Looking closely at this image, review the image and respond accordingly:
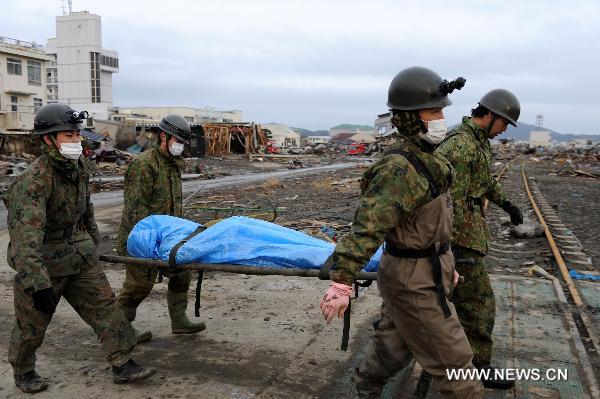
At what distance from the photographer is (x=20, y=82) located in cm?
4303

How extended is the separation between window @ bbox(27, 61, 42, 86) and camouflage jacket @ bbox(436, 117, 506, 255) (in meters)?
47.5

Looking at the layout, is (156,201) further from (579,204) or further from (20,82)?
(20,82)

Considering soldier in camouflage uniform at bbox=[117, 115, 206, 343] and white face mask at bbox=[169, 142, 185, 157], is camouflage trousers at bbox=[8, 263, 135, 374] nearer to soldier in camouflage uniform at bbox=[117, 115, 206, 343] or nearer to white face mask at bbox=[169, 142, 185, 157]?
soldier in camouflage uniform at bbox=[117, 115, 206, 343]

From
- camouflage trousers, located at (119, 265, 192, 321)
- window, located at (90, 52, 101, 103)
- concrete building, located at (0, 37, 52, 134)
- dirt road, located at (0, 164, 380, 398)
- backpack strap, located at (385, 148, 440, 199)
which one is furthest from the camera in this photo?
window, located at (90, 52, 101, 103)

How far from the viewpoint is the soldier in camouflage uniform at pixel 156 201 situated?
4512 millimetres

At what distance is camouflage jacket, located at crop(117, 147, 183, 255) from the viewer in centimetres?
451

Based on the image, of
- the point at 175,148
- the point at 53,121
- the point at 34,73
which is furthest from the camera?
the point at 34,73

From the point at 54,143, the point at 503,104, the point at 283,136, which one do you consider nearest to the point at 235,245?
the point at 54,143

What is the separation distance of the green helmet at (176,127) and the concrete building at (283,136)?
231 ft

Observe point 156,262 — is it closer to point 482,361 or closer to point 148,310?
point 148,310

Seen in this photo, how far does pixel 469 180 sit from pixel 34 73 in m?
48.3

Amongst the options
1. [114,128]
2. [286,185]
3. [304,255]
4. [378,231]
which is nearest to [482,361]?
[304,255]

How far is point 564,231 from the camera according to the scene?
388 inches

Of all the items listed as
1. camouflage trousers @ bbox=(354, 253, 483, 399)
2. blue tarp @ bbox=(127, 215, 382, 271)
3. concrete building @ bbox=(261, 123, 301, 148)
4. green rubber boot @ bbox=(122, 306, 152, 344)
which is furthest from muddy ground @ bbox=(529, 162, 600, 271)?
concrete building @ bbox=(261, 123, 301, 148)
